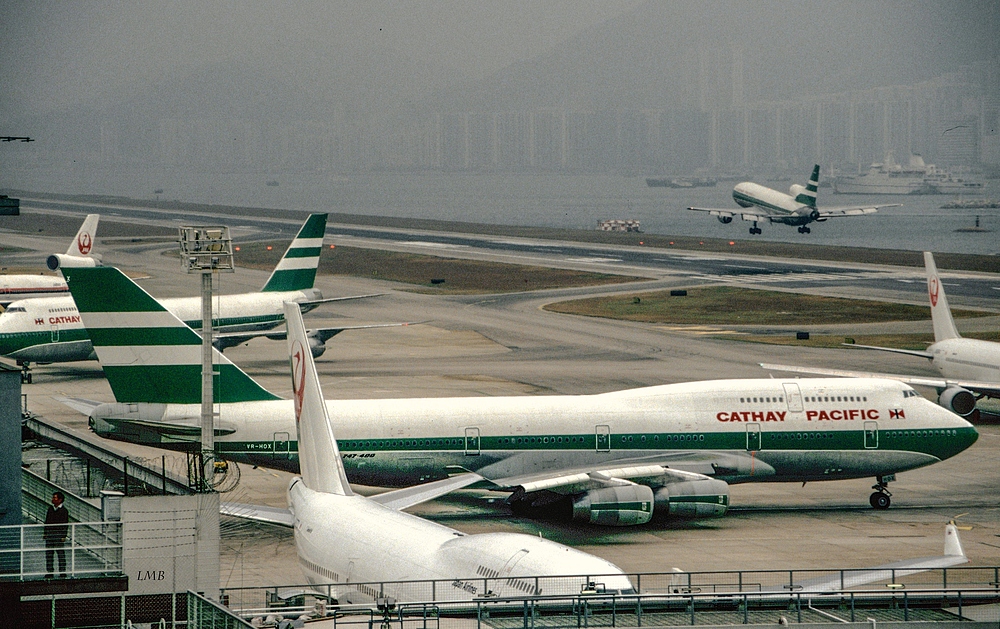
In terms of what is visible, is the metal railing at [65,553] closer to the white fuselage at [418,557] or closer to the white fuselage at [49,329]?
the white fuselage at [418,557]

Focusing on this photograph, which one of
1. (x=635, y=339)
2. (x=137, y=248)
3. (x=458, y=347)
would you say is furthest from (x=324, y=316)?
(x=137, y=248)

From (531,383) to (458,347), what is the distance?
1843 centimetres

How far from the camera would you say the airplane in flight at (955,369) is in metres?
65.6

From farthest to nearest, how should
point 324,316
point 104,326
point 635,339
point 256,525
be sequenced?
point 324,316 < point 635,339 < point 256,525 < point 104,326

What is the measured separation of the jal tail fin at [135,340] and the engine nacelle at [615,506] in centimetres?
1437

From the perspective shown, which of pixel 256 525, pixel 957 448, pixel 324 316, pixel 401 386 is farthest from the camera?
pixel 324 316

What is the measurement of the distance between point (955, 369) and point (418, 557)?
52.0m

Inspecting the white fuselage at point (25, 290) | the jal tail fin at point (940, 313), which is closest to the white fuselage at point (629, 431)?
the jal tail fin at point (940, 313)

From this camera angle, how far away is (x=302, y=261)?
90000 millimetres

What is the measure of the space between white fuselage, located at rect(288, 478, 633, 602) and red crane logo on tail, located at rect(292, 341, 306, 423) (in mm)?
3797

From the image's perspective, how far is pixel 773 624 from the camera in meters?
23.9

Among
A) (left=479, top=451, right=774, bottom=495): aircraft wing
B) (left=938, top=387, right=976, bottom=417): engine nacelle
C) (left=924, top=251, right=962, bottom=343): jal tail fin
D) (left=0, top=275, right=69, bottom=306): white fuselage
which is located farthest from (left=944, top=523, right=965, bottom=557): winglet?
(left=0, top=275, right=69, bottom=306): white fuselage

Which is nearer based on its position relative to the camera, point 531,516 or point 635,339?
point 531,516

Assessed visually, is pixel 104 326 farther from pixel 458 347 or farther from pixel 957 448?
pixel 458 347
